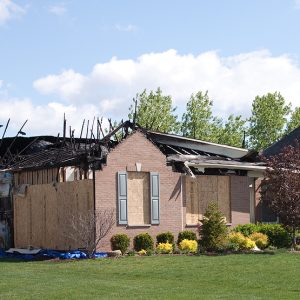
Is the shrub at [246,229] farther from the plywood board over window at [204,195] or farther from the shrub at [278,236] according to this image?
the plywood board over window at [204,195]

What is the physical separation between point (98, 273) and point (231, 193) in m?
11.6

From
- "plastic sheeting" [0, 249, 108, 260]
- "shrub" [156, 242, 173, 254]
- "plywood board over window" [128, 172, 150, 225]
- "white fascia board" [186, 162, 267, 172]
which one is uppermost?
"white fascia board" [186, 162, 267, 172]

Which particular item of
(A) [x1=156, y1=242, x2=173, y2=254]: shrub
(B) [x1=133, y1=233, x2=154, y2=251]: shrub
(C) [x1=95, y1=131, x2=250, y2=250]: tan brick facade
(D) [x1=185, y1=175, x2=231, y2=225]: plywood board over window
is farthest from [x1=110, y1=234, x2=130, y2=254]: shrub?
(D) [x1=185, y1=175, x2=231, y2=225]: plywood board over window

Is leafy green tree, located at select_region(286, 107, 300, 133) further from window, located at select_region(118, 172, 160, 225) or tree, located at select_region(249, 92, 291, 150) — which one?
window, located at select_region(118, 172, 160, 225)

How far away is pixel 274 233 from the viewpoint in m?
26.9

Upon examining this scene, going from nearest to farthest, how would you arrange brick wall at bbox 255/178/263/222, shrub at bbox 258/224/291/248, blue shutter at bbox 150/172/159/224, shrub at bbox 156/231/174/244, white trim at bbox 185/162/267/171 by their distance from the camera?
shrub at bbox 156/231/174/244, blue shutter at bbox 150/172/159/224, shrub at bbox 258/224/291/248, white trim at bbox 185/162/267/171, brick wall at bbox 255/178/263/222

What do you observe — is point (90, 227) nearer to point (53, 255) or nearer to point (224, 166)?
point (53, 255)

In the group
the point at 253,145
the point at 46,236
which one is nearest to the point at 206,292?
the point at 46,236

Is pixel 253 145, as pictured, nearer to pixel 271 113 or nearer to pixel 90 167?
pixel 271 113

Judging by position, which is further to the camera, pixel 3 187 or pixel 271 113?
pixel 271 113

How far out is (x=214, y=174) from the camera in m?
28.7

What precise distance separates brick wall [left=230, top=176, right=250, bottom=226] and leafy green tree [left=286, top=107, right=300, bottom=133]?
26726 millimetres

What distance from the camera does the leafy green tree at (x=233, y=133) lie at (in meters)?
55.0

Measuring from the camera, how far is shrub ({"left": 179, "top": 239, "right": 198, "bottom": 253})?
80.3 feet
